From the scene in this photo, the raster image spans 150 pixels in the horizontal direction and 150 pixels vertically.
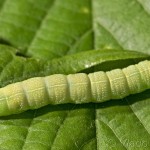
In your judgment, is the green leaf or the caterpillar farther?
the caterpillar

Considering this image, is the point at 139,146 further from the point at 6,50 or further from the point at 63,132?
the point at 6,50

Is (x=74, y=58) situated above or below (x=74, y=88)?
above

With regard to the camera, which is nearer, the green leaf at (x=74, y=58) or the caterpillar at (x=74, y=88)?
the green leaf at (x=74, y=58)

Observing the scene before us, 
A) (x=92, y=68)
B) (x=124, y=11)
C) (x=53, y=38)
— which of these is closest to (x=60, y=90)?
(x=92, y=68)
